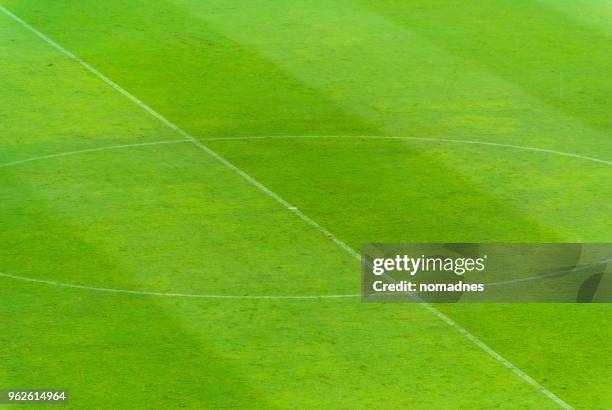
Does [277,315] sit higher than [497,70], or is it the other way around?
[497,70]

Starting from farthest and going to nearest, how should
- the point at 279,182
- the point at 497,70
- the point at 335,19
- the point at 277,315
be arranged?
the point at 335,19 < the point at 497,70 < the point at 279,182 < the point at 277,315

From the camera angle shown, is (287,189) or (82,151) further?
(82,151)

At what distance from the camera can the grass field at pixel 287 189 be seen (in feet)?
27.7

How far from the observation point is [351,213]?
10.8 metres

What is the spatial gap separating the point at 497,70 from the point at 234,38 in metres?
2.88

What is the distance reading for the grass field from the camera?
8430 mm

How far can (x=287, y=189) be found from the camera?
11234 mm

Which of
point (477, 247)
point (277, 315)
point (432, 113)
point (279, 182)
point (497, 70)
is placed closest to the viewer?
point (277, 315)

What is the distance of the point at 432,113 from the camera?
42.9 feet

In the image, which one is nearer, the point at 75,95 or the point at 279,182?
the point at 279,182

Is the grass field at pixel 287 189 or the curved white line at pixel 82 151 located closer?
the grass field at pixel 287 189

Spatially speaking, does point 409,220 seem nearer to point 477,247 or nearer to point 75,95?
point 477,247

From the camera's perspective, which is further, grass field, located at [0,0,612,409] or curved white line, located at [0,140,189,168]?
curved white line, located at [0,140,189,168]

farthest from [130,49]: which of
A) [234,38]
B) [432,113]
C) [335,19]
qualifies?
[432,113]
